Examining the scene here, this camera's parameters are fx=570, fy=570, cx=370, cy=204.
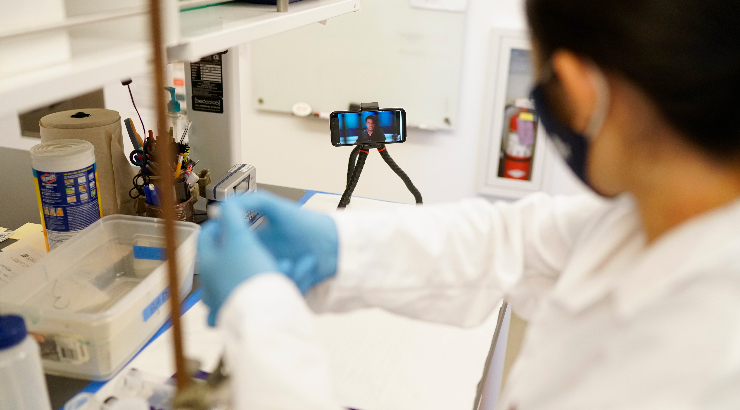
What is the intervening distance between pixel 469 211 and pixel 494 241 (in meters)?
0.05

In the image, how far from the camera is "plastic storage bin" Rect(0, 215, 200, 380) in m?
0.88

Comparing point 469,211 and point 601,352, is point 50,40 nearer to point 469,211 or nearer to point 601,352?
point 469,211

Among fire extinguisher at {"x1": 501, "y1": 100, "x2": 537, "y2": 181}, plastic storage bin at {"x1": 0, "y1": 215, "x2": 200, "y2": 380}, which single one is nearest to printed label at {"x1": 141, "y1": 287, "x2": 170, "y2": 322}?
plastic storage bin at {"x1": 0, "y1": 215, "x2": 200, "y2": 380}

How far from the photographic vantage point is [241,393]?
51 centimetres

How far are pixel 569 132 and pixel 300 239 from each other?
325mm

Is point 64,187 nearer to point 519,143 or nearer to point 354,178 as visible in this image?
point 354,178

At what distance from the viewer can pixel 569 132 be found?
23.9 inches

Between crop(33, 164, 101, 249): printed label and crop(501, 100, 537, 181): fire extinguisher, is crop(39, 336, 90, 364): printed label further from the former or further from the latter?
crop(501, 100, 537, 181): fire extinguisher

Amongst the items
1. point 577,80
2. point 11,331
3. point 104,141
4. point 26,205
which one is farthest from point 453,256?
point 26,205

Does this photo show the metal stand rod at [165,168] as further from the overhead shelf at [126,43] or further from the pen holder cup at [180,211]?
the pen holder cup at [180,211]

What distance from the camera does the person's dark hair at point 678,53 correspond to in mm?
472

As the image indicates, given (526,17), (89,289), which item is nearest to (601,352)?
(526,17)

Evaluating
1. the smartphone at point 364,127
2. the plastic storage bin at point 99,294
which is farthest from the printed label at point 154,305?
the smartphone at point 364,127

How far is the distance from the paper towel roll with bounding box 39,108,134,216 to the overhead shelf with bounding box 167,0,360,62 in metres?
0.38
